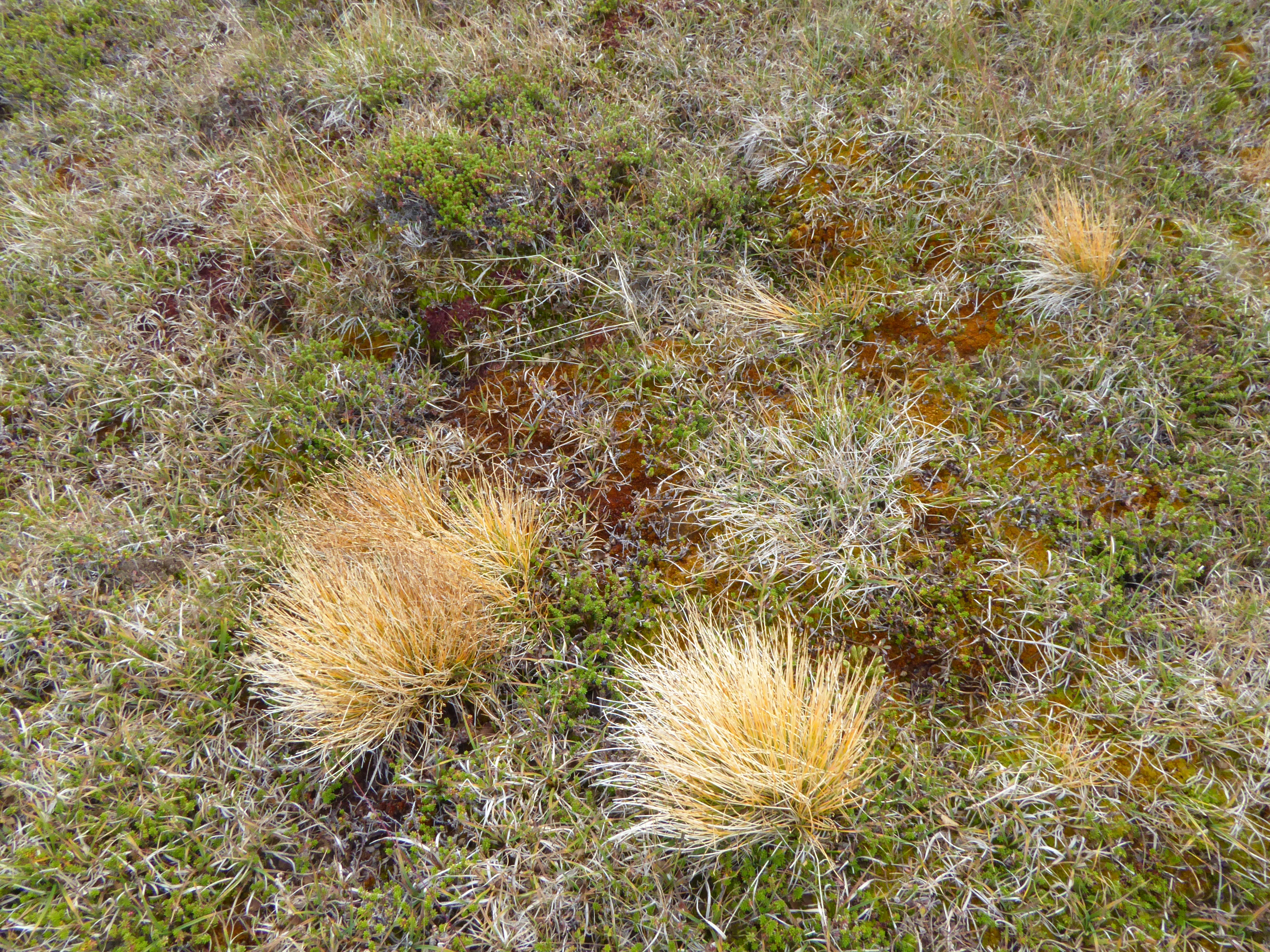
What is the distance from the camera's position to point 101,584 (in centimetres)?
340

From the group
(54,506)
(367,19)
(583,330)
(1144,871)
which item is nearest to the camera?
(1144,871)

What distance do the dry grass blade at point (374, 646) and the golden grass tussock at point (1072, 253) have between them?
3202 millimetres

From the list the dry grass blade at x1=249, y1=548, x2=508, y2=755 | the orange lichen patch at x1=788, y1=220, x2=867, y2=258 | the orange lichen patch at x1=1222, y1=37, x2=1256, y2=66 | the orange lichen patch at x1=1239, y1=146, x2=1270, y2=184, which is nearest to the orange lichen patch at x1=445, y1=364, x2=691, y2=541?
the dry grass blade at x1=249, y1=548, x2=508, y2=755

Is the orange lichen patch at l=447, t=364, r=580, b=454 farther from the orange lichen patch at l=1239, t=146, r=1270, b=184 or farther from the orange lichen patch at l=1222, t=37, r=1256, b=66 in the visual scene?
the orange lichen patch at l=1222, t=37, r=1256, b=66

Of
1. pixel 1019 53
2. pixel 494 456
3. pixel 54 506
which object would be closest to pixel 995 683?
pixel 494 456

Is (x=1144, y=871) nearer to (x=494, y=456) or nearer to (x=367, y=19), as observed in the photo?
(x=494, y=456)

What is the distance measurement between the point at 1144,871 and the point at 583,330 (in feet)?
11.4

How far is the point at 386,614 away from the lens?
2811mm

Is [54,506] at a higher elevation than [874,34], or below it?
below

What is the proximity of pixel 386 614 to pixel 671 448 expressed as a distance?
1607 mm

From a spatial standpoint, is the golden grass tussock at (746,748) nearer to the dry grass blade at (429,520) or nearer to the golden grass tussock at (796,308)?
the dry grass blade at (429,520)

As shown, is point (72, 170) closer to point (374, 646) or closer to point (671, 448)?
point (374, 646)

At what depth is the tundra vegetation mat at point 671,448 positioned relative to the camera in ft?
7.91

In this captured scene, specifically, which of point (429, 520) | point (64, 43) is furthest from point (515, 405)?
point (64, 43)
